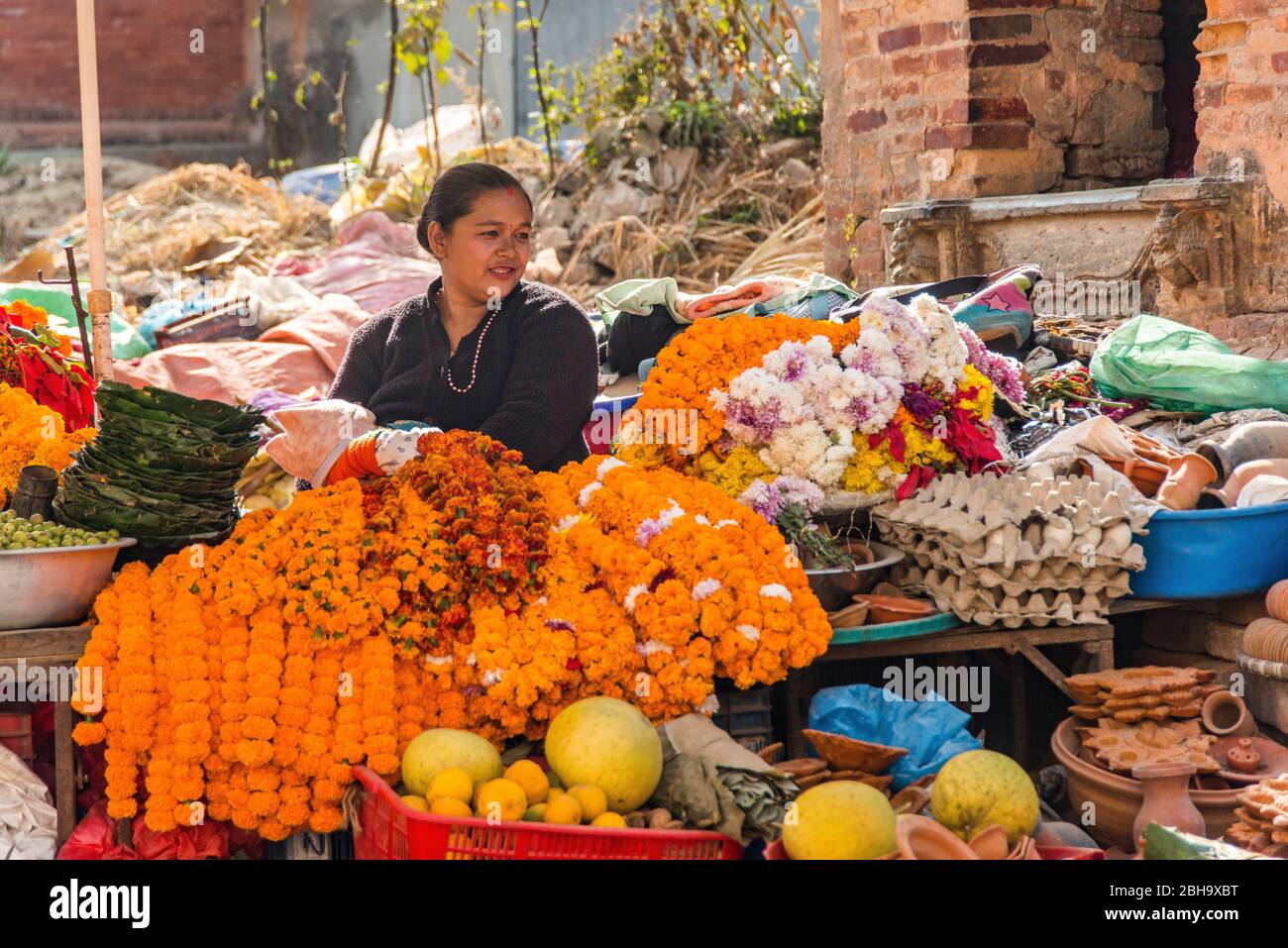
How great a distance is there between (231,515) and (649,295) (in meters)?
2.26

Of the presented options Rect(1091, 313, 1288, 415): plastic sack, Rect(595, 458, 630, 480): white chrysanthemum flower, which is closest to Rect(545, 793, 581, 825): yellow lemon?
Rect(595, 458, 630, 480): white chrysanthemum flower

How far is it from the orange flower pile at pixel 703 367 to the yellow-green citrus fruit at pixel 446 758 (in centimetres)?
116

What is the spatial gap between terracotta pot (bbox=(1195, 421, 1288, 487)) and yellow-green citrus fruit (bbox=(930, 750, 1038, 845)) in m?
1.54

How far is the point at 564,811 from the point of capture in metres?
2.96

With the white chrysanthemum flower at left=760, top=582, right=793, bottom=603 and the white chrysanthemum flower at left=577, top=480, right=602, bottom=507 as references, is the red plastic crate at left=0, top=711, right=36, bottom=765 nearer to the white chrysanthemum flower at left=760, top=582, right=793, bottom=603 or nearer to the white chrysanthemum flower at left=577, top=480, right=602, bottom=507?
the white chrysanthemum flower at left=577, top=480, right=602, bottom=507

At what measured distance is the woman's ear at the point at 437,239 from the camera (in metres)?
4.44

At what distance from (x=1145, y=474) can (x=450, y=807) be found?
2384mm

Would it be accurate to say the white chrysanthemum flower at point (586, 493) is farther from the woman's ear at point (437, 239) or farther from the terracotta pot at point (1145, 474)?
the terracotta pot at point (1145, 474)

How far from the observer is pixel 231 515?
12.0 feet

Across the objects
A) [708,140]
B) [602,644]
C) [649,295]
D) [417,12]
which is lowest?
[602,644]

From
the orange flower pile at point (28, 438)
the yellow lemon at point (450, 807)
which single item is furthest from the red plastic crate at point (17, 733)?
the yellow lemon at point (450, 807)

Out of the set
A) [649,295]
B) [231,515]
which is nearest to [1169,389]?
[649,295]
